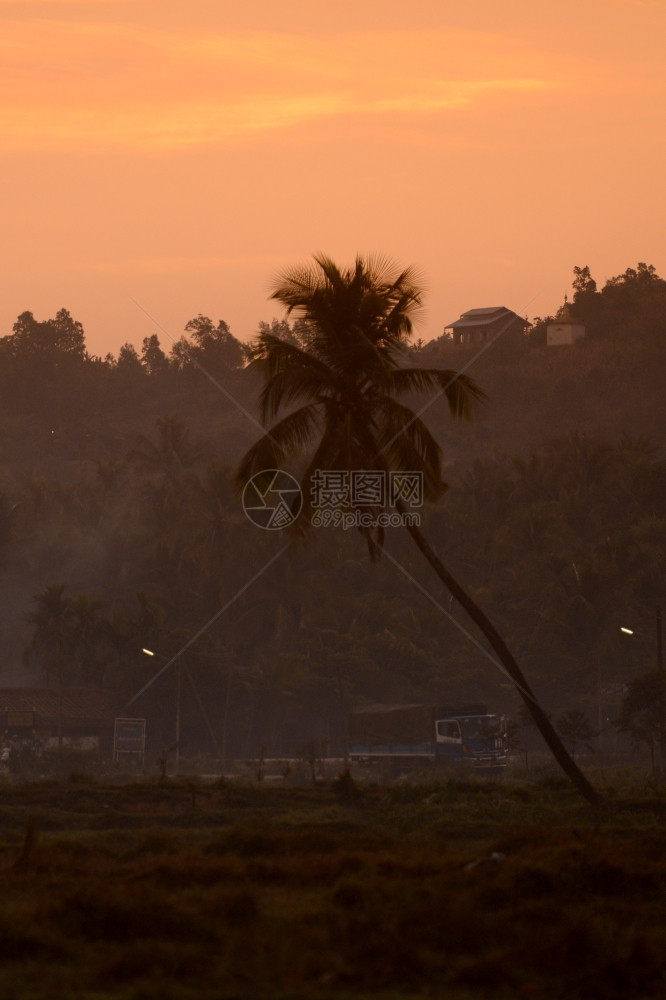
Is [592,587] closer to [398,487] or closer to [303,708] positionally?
[303,708]

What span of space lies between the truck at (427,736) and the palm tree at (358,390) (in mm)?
28332

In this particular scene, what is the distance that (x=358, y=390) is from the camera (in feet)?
97.9

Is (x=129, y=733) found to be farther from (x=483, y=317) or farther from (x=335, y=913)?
(x=483, y=317)

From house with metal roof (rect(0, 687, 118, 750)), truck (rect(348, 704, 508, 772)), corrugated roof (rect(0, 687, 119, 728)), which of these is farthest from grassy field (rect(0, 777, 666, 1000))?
corrugated roof (rect(0, 687, 119, 728))

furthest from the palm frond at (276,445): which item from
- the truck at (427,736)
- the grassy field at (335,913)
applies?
the truck at (427,736)

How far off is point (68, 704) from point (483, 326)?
124609 millimetres

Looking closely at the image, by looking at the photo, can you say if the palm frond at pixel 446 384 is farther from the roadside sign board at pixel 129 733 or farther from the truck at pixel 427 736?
the roadside sign board at pixel 129 733

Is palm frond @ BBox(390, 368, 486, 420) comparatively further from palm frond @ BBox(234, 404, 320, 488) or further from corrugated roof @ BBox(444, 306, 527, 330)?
corrugated roof @ BBox(444, 306, 527, 330)

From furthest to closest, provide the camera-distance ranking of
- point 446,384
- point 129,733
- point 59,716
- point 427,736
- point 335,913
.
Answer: point 59,716 → point 129,733 → point 427,736 → point 446,384 → point 335,913

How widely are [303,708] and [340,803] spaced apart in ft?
157

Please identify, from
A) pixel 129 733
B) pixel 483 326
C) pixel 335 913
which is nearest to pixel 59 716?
pixel 129 733

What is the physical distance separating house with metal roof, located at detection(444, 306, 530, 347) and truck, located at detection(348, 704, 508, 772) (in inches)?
4868

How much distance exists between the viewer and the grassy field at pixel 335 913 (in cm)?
1162

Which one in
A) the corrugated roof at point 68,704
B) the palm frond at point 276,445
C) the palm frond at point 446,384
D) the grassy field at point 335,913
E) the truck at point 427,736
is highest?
the palm frond at point 446,384
